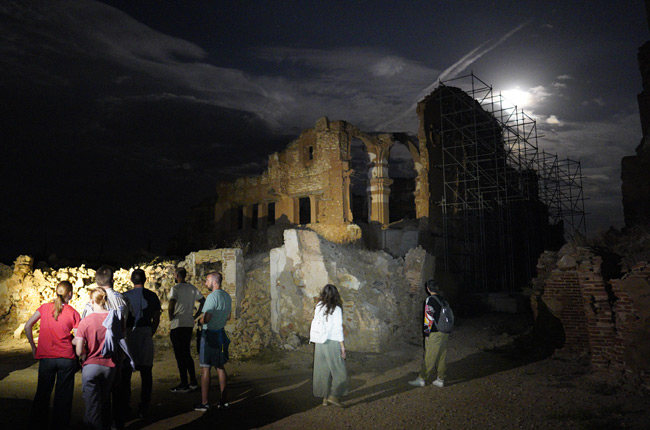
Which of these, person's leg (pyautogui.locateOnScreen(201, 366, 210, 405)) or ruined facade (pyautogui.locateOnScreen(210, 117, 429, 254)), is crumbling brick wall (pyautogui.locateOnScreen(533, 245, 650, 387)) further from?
ruined facade (pyautogui.locateOnScreen(210, 117, 429, 254))

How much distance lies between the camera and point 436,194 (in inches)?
856

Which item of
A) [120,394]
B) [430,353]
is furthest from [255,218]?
[120,394]

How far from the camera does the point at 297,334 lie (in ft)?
33.7

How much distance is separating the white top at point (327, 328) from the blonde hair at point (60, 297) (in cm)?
291

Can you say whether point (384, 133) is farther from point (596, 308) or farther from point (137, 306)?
point (137, 306)

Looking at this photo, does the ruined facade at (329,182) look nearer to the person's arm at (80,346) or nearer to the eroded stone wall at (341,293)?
the eroded stone wall at (341,293)

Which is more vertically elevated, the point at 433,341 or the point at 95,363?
the point at 95,363

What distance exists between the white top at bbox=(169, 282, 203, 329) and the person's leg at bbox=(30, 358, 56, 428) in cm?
210

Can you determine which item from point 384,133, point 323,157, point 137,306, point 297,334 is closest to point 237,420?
point 137,306

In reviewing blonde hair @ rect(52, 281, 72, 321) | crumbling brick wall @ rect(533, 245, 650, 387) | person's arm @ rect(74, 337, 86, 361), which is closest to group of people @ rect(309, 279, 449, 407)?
person's arm @ rect(74, 337, 86, 361)

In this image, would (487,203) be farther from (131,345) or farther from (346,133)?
(131,345)

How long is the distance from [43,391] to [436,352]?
519 cm

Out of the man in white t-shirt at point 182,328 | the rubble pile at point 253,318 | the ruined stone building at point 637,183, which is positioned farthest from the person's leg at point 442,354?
the ruined stone building at point 637,183

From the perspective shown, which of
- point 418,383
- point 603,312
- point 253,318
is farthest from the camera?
point 253,318
